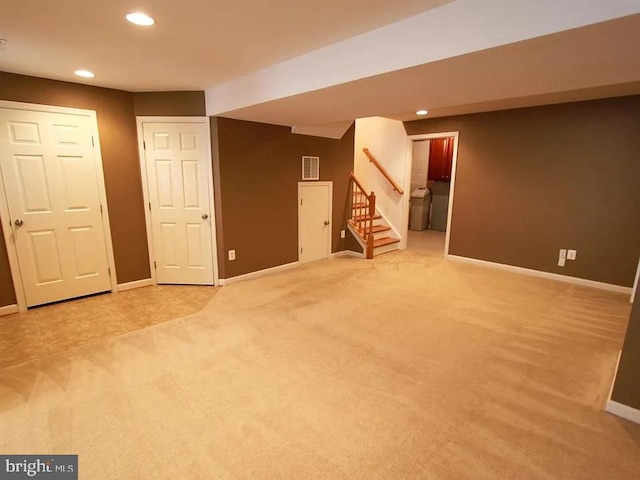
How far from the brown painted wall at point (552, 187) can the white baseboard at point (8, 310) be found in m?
5.87

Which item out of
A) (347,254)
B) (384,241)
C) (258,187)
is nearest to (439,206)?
(384,241)

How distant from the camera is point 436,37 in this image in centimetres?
176

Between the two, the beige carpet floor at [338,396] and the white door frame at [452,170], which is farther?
the white door frame at [452,170]

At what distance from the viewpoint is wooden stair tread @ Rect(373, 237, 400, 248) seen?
565 centimetres

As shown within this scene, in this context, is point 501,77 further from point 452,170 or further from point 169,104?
point 169,104

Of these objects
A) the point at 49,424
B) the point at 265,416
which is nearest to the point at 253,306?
the point at 265,416

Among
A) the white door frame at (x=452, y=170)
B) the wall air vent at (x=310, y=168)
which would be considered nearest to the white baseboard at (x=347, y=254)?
the white door frame at (x=452, y=170)

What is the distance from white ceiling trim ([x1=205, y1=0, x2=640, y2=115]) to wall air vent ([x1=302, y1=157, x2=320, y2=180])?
1.94 metres

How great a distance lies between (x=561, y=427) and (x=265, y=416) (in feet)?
5.61

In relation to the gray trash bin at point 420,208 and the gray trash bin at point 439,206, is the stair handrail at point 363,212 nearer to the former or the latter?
the gray trash bin at point 420,208

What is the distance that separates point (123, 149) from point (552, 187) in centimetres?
552

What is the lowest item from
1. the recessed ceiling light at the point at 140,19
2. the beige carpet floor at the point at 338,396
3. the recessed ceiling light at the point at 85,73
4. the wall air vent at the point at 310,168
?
the beige carpet floor at the point at 338,396

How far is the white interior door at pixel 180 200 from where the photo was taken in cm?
370

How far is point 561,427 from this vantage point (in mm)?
1792
